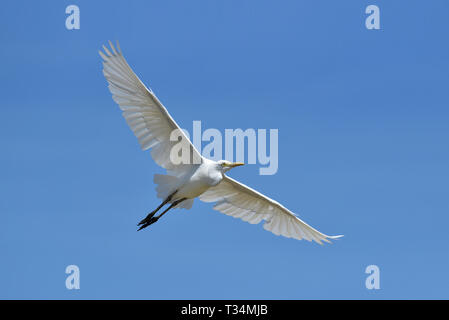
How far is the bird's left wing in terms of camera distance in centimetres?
2533

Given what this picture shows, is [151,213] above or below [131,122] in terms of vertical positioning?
below

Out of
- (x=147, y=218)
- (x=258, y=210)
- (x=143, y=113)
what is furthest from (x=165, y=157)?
(x=258, y=210)

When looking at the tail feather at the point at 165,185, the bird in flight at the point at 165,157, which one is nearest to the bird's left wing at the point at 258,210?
the bird in flight at the point at 165,157

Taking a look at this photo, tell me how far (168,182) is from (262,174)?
3075 mm

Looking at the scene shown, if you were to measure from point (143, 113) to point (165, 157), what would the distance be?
5.11 feet

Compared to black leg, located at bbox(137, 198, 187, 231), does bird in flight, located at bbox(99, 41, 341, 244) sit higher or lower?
higher

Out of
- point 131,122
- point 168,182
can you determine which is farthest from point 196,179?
point 131,122

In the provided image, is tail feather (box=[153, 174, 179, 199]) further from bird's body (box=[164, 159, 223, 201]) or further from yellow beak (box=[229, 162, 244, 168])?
yellow beak (box=[229, 162, 244, 168])

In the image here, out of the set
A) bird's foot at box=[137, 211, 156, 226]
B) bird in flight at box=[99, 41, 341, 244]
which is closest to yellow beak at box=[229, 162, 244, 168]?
bird in flight at box=[99, 41, 341, 244]

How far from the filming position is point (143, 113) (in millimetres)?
22734
